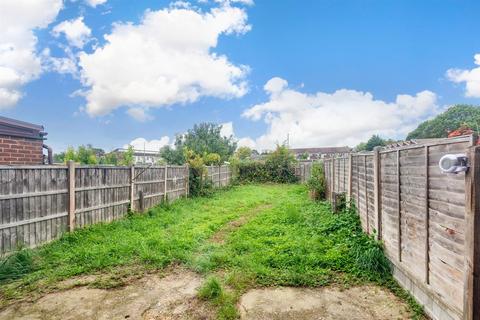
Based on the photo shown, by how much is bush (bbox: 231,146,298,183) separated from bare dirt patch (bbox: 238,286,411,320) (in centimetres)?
1807

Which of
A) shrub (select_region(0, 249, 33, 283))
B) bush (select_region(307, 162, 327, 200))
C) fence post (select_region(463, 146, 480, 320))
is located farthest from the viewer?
bush (select_region(307, 162, 327, 200))

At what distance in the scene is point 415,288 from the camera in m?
3.26

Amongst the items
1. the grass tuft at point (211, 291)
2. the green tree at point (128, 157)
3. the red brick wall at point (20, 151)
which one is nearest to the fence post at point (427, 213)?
the grass tuft at point (211, 291)

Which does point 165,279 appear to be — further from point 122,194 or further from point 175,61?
point 175,61

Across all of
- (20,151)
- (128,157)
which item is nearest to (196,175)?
(128,157)

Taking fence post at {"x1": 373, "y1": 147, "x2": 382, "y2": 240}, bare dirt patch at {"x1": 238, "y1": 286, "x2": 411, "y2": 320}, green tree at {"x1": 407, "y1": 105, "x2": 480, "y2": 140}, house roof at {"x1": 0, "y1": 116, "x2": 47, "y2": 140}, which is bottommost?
bare dirt patch at {"x1": 238, "y1": 286, "x2": 411, "y2": 320}

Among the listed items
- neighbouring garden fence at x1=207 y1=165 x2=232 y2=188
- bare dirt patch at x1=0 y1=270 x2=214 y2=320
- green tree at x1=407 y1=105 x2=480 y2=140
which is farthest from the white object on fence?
green tree at x1=407 y1=105 x2=480 y2=140

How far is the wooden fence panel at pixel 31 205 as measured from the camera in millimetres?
4602

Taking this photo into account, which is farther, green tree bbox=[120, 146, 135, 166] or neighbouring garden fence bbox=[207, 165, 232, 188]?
neighbouring garden fence bbox=[207, 165, 232, 188]

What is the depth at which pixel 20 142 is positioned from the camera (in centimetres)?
617

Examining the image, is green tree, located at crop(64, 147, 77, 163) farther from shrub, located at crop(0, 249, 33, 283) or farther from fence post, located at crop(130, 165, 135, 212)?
shrub, located at crop(0, 249, 33, 283)

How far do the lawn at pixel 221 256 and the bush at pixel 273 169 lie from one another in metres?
14.5

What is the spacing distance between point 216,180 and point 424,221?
13899 millimetres

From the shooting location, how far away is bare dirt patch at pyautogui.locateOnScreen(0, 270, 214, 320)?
310 centimetres
